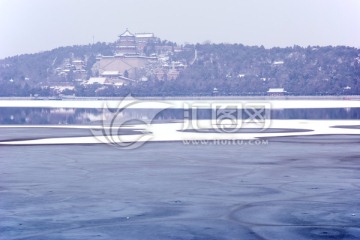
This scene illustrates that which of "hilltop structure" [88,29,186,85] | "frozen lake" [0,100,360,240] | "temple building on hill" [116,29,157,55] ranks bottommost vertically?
"frozen lake" [0,100,360,240]

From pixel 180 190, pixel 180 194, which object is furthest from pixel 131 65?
pixel 180 194

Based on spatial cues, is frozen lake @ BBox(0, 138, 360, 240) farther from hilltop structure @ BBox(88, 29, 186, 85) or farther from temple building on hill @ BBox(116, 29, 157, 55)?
temple building on hill @ BBox(116, 29, 157, 55)

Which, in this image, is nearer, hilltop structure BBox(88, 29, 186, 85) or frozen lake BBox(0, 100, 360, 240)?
frozen lake BBox(0, 100, 360, 240)

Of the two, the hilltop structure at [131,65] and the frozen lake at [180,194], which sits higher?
the hilltop structure at [131,65]

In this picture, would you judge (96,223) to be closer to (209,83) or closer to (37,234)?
(37,234)

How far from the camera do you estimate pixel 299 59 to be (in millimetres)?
166625

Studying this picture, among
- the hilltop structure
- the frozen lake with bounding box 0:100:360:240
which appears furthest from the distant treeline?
the frozen lake with bounding box 0:100:360:240

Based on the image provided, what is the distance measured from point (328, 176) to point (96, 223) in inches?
291

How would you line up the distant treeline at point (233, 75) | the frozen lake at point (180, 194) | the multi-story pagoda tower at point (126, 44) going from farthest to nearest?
1. the multi-story pagoda tower at point (126, 44)
2. the distant treeline at point (233, 75)
3. the frozen lake at point (180, 194)

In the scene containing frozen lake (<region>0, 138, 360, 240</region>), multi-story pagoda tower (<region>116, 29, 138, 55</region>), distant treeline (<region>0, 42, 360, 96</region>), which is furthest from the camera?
multi-story pagoda tower (<region>116, 29, 138, 55</region>)

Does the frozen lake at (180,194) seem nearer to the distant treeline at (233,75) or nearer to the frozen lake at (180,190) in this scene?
the frozen lake at (180,190)

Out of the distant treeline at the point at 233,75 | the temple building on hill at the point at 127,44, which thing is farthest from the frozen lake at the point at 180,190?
the temple building on hill at the point at 127,44

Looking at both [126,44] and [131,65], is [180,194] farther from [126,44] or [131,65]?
[126,44]

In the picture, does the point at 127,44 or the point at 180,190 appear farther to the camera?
the point at 127,44
